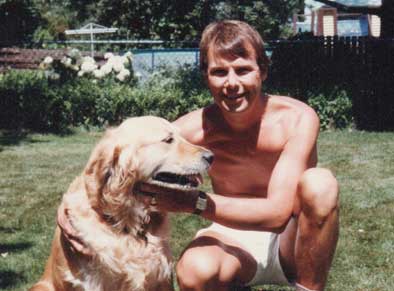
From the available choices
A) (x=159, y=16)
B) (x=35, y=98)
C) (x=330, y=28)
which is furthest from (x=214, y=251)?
(x=330, y=28)

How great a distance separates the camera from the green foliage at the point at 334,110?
10.5m

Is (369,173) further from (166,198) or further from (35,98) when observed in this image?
(35,98)

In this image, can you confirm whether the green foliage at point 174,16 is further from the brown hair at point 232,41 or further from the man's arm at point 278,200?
the man's arm at point 278,200

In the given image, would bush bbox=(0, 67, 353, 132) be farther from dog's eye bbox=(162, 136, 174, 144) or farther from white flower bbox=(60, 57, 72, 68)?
dog's eye bbox=(162, 136, 174, 144)

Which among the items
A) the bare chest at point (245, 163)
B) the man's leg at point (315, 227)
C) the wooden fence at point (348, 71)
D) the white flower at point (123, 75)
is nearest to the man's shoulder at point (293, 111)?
the bare chest at point (245, 163)

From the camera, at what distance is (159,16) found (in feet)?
73.5

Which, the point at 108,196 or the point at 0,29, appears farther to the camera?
the point at 0,29

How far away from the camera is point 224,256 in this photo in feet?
8.89

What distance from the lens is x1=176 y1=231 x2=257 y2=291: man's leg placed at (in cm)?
261

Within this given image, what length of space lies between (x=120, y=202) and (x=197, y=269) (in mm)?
487

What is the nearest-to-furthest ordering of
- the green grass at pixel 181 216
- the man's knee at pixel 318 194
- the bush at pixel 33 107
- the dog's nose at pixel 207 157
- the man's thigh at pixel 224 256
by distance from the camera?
the man's knee at pixel 318 194 < the man's thigh at pixel 224 256 < the dog's nose at pixel 207 157 < the green grass at pixel 181 216 < the bush at pixel 33 107

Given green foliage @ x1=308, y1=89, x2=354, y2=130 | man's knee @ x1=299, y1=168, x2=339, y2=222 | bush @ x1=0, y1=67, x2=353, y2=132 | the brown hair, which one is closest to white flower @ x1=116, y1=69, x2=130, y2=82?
bush @ x1=0, y1=67, x2=353, y2=132

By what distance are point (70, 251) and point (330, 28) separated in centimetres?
3888

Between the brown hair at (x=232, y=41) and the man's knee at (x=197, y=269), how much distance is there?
92 centimetres
